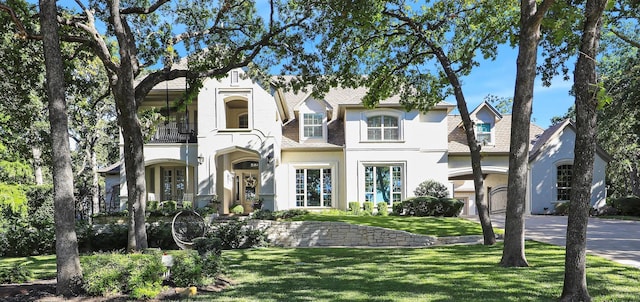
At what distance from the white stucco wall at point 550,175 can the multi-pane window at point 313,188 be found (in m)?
12.1

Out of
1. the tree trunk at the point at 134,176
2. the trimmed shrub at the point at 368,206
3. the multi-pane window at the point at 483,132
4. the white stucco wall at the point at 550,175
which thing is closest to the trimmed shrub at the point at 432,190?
the trimmed shrub at the point at 368,206

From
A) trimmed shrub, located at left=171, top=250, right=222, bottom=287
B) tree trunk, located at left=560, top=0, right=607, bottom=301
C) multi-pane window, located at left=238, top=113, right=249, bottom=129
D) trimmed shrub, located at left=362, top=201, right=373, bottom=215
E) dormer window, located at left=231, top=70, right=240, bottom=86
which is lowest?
trimmed shrub, located at left=362, top=201, right=373, bottom=215

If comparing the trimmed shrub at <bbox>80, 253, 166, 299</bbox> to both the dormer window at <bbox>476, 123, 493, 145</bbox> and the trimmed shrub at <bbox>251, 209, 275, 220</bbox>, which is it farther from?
the dormer window at <bbox>476, 123, 493, 145</bbox>

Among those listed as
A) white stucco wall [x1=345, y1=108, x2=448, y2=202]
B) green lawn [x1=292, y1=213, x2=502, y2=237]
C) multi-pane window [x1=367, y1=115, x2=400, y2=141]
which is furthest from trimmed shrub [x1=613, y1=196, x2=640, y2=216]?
multi-pane window [x1=367, y1=115, x2=400, y2=141]

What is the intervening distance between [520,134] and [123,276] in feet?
26.9

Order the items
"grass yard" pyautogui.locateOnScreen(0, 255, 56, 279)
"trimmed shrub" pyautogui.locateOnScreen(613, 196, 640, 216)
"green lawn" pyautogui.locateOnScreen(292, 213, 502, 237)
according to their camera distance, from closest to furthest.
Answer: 1. "grass yard" pyautogui.locateOnScreen(0, 255, 56, 279)
2. "green lawn" pyautogui.locateOnScreen(292, 213, 502, 237)
3. "trimmed shrub" pyautogui.locateOnScreen(613, 196, 640, 216)

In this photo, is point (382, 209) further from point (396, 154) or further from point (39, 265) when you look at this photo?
point (39, 265)

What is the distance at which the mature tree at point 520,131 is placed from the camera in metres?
8.62

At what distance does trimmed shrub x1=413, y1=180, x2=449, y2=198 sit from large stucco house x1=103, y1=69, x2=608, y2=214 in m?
0.66

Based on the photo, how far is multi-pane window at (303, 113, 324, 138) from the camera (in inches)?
961

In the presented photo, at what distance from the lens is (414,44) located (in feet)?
46.5

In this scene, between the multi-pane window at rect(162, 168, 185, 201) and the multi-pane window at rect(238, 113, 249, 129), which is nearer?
the multi-pane window at rect(162, 168, 185, 201)

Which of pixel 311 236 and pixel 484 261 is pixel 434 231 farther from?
pixel 484 261

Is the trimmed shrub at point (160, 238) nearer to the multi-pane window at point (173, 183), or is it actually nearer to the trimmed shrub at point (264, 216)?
the trimmed shrub at point (264, 216)
